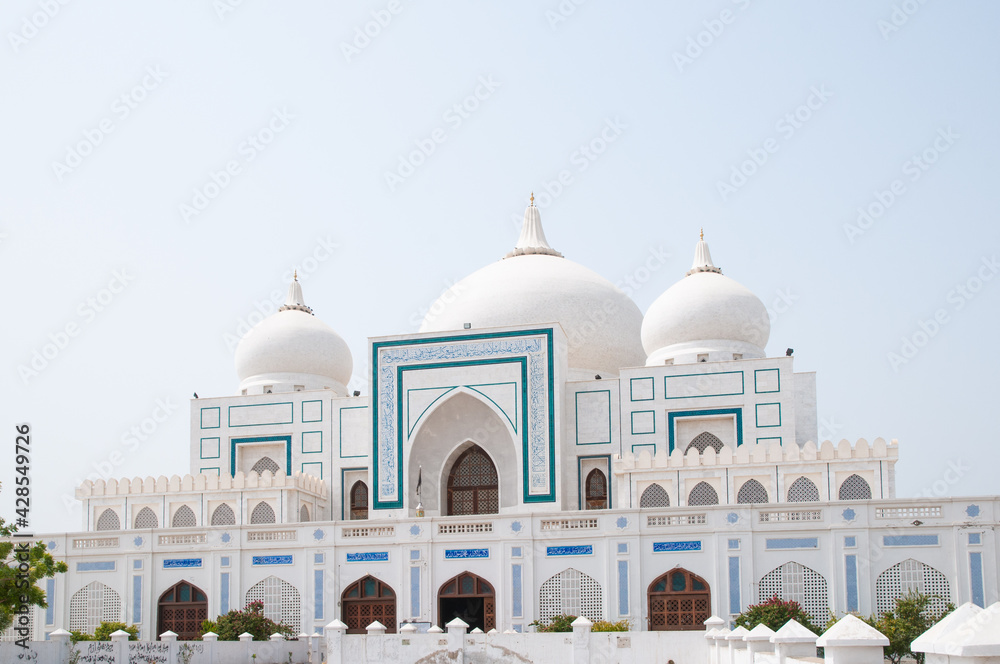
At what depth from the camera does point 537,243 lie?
1487 inches

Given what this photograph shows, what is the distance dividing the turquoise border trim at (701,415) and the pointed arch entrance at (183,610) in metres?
12.3

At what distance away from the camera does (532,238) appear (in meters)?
38.0

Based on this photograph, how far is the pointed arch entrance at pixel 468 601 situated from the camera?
25500 mm

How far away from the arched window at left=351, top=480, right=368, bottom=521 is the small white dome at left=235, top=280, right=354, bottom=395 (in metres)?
4.32

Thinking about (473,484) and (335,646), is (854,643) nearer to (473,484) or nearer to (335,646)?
(335,646)

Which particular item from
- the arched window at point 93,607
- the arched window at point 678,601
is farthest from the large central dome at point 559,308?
the arched window at point 93,607

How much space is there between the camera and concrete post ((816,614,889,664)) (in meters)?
9.62

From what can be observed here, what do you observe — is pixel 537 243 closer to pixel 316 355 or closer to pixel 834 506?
pixel 316 355

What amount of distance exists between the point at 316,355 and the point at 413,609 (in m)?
12.1

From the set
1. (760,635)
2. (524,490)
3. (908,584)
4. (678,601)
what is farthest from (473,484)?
(760,635)

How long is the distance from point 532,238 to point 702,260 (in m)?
6.15

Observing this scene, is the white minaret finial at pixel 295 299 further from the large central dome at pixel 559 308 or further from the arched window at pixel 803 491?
the arched window at pixel 803 491

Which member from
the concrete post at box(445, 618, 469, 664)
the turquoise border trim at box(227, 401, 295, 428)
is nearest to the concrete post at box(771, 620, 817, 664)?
the concrete post at box(445, 618, 469, 664)

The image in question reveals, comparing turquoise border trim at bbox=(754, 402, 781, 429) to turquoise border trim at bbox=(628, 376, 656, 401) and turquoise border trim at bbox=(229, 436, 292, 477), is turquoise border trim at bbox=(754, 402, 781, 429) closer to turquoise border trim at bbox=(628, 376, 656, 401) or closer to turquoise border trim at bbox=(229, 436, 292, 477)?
turquoise border trim at bbox=(628, 376, 656, 401)
